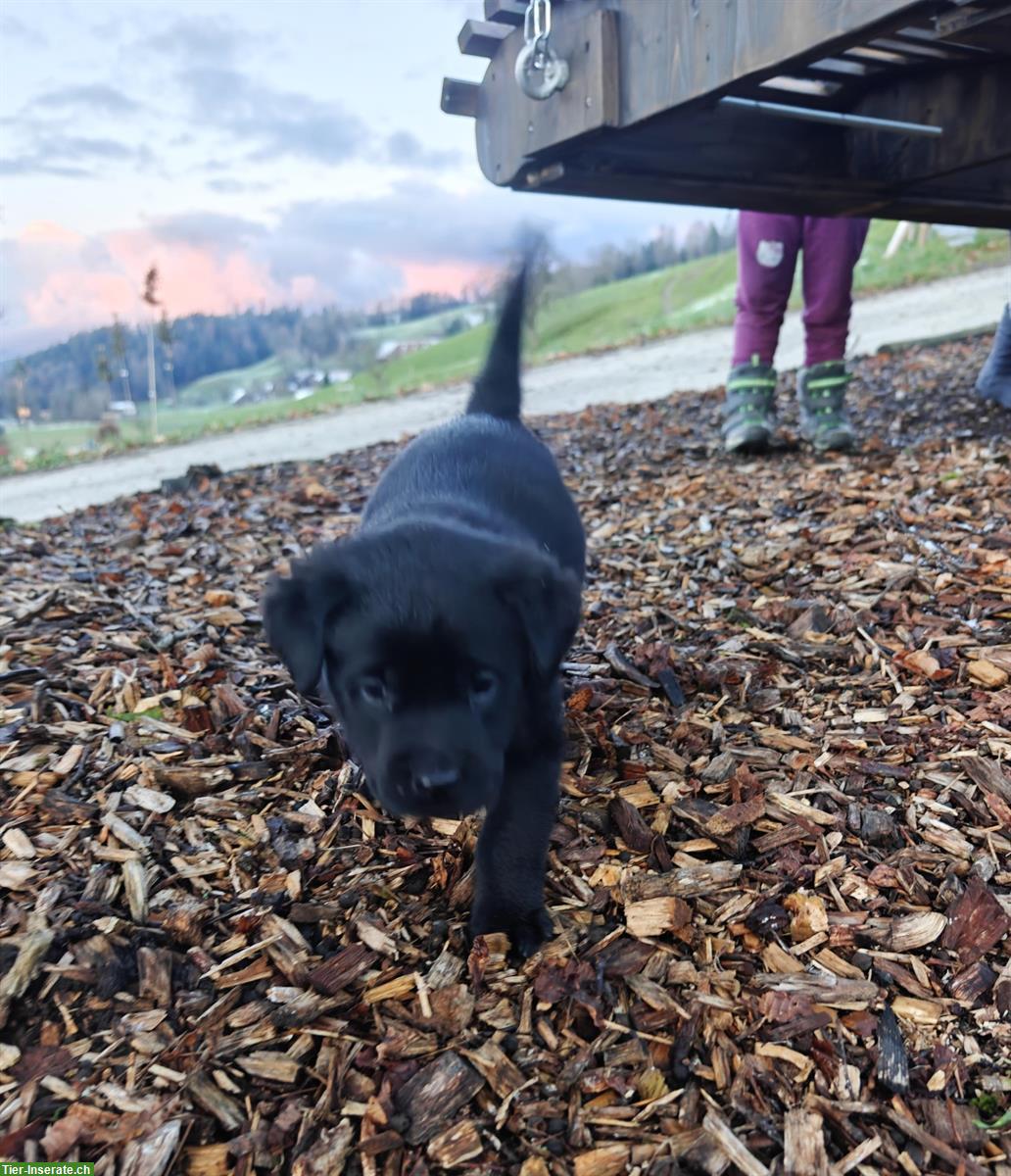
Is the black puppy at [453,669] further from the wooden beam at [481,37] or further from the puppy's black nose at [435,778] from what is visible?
the wooden beam at [481,37]

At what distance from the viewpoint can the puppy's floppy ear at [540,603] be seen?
228 cm

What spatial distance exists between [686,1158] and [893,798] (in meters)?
1.32

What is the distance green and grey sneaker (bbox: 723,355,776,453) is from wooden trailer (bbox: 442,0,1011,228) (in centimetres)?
121

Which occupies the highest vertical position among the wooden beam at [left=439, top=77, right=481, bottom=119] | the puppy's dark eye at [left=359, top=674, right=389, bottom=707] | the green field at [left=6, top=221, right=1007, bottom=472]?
the wooden beam at [left=439, top=77, right=481, bottom=119]

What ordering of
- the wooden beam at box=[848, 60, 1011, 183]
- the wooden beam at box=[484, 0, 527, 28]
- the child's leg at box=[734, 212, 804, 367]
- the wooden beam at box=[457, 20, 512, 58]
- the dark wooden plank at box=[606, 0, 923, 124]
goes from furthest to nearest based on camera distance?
1. the child's leg at box=[734, 212, 804, 367]
2. the wooden beam at box=[848, 60, 1011, 183]
3. the wooden beam at box=[457, 20, 512, 58]
4. the wooden beam at box=[484, 0, 527, 28]
5. the dark wooden plank at box=[606, 0, 923, 124]

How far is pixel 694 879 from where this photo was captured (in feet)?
8.21

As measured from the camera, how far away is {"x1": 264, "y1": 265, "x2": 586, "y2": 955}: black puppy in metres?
2.15

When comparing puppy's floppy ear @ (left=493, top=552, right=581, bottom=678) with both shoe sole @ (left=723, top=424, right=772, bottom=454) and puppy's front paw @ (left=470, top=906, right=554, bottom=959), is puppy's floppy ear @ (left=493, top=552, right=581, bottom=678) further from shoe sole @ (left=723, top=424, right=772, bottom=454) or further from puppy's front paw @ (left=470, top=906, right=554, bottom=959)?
shoe sole @ (left=723, top=424, right=772, bottom=454)

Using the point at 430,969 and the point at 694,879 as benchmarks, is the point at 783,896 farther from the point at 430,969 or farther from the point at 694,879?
the point at 430,969

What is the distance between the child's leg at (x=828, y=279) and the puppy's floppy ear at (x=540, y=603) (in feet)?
15.2

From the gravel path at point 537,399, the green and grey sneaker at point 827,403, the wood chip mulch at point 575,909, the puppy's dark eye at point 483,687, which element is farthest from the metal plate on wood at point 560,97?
the gravel path at point 537,399

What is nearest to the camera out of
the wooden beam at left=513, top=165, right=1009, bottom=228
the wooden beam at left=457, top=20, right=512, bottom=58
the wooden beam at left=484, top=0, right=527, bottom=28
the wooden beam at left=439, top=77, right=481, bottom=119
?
the wooden beam at left=484, top=0, right=527, bottom=28

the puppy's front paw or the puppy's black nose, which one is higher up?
the puppy's black nose

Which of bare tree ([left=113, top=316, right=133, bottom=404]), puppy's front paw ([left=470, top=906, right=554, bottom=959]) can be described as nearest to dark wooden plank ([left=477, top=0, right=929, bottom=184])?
puppy's front paw ([left=470, top=906, right=554, bottom=959])
